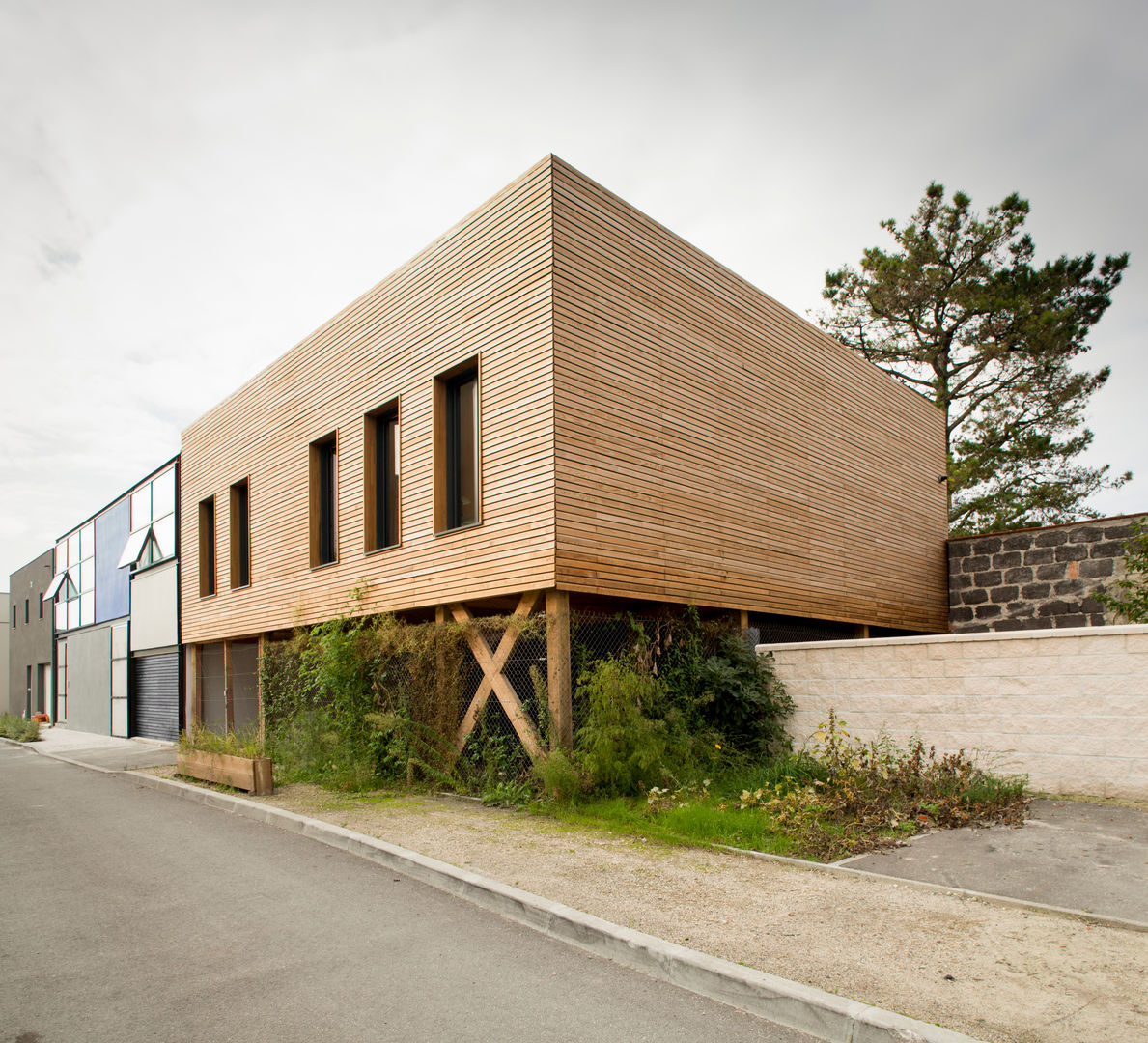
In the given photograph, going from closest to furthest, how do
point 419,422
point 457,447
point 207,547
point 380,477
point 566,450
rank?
1. point 566,450
2. point 457,447
3. point 419,422
4. point 380,477
5. point 207,547

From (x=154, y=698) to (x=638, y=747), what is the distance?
17556mm

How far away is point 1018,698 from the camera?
8320 mm

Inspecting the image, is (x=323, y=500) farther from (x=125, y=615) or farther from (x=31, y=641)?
(x=31, y=641)

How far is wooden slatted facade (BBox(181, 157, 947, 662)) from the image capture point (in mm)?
9641

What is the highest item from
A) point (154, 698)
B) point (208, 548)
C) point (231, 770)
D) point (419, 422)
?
point (419, 422)

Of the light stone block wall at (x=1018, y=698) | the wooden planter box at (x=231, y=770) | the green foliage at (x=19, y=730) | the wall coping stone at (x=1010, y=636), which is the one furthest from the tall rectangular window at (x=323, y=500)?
the green foliage at (x=19, y=730)

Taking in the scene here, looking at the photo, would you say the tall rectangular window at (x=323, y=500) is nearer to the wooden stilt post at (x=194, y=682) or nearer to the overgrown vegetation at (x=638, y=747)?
the overgrown vegetation at (x=638, y=747)

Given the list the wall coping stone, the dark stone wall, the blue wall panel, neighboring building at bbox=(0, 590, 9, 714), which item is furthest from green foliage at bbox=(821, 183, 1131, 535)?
neighboring building at bbox=(0, 590, 9, 714)

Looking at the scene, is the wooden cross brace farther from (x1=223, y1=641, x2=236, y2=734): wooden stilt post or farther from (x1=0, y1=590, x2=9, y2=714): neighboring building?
(x1=0, y1=590, x2=9, y2=714): neighboring building

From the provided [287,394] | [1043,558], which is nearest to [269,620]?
[287,394]

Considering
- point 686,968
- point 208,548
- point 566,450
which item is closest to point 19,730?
point 208,548

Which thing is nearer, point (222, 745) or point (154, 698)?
point (222, 745)

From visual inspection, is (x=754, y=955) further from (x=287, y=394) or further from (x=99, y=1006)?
(x=287, y=394)

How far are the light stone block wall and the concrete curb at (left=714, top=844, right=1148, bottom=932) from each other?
3.32 metres
